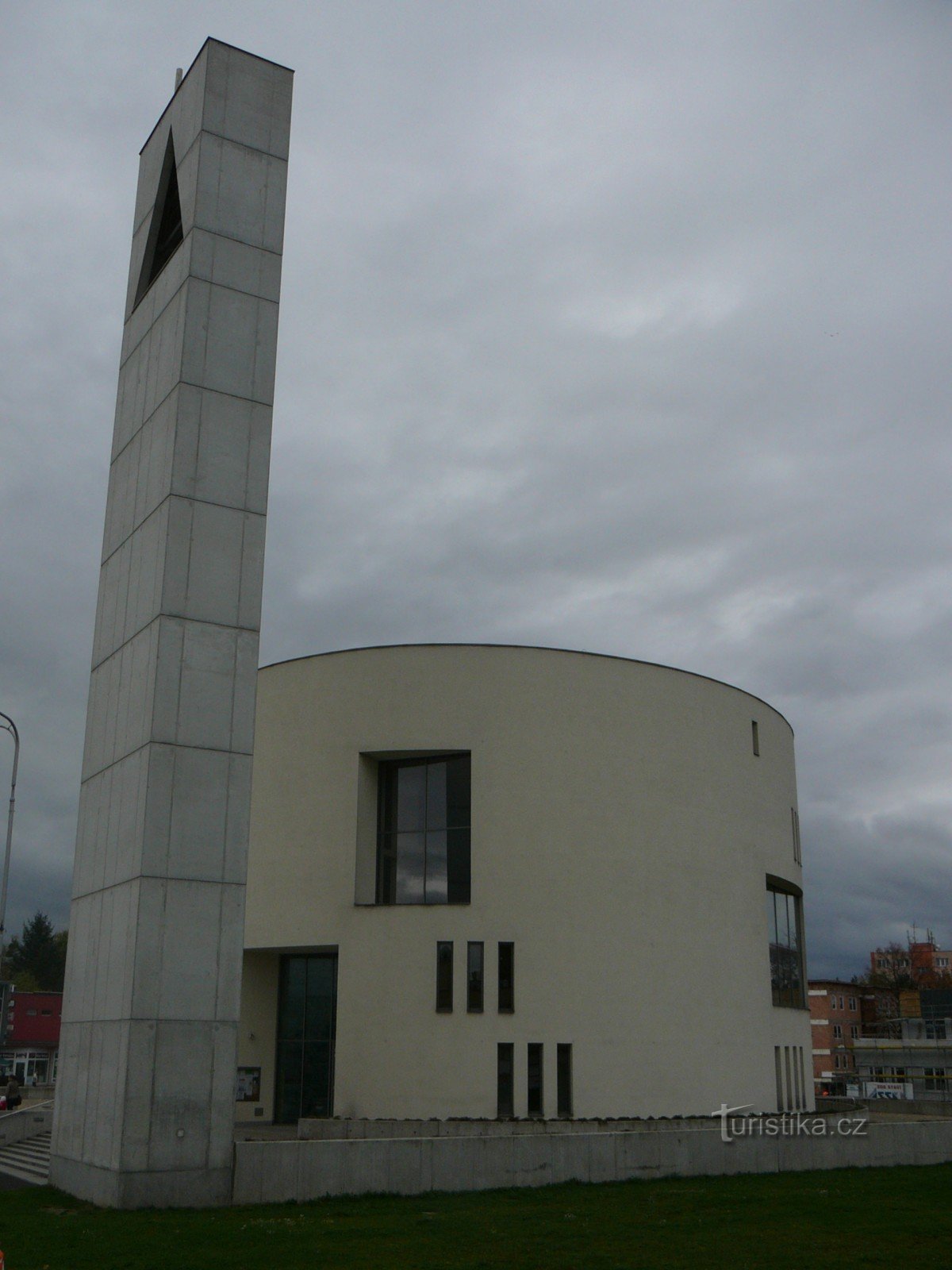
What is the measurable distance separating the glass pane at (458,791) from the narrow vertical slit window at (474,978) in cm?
298

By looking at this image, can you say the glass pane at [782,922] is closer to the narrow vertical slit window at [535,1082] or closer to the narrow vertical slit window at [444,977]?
the narrow vertical slit window at [535,1082]

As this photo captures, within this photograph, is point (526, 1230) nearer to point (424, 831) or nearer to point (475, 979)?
point (475, 979)

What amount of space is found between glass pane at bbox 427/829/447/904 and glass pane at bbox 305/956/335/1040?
401 cm

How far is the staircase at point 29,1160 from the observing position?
23.8 metres

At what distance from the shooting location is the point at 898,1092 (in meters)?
61.3

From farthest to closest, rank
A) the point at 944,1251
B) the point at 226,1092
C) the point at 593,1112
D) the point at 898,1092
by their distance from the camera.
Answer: the point at 898,1092, the point at 593,1112, the point at 226,1092, the point at 944,1251

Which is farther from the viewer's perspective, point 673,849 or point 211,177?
point 673,849

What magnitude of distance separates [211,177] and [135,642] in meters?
8.71

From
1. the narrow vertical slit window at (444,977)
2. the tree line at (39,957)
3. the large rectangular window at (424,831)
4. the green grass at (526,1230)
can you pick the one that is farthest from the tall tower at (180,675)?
the tree line at (39,957)

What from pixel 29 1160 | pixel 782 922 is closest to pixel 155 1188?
pixel 29 1160

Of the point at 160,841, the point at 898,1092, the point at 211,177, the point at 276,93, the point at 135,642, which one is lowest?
the point at 898,1092

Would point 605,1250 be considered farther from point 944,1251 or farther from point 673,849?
point 673,849

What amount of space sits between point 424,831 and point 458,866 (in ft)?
4.12

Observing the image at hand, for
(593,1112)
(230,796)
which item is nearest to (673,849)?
(593,1112)
